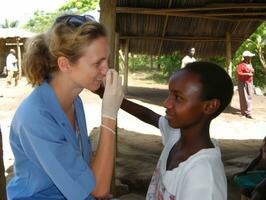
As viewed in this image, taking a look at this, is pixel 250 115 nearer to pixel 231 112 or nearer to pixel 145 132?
pixel 231 112

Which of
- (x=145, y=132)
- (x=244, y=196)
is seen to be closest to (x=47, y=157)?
(x=244, y=196)

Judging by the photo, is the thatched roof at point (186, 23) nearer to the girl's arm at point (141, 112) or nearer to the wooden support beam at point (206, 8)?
the wooden support beam at point (206, 8)

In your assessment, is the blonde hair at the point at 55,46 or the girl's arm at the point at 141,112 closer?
the blonde hair at the point at 55,46

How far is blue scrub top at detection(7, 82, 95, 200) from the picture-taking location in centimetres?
145

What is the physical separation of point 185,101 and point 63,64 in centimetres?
50

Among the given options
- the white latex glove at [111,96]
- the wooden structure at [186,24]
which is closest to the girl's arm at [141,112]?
the white latex glove at [111,96]

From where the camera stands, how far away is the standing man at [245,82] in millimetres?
10062

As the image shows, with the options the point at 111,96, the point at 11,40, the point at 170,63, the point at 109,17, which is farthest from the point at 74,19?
the point at 11,40

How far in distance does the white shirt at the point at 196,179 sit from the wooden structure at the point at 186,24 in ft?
10.8

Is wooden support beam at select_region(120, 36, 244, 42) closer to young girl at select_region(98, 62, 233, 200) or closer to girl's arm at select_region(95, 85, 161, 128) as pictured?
girl's arm at select_region(95, 85, 161, 128)

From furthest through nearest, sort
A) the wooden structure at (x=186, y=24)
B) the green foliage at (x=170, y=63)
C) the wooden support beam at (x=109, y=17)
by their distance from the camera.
→ the green foliage at (x=170, y=63)
the wooden structure at (x=186, y=24)
the wooden support beam at (x=109, y=17)

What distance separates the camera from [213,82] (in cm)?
154

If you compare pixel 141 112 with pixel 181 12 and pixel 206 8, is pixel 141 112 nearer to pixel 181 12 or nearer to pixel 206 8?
pixel 181 12

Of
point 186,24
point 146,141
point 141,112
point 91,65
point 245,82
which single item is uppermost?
point 91,65
